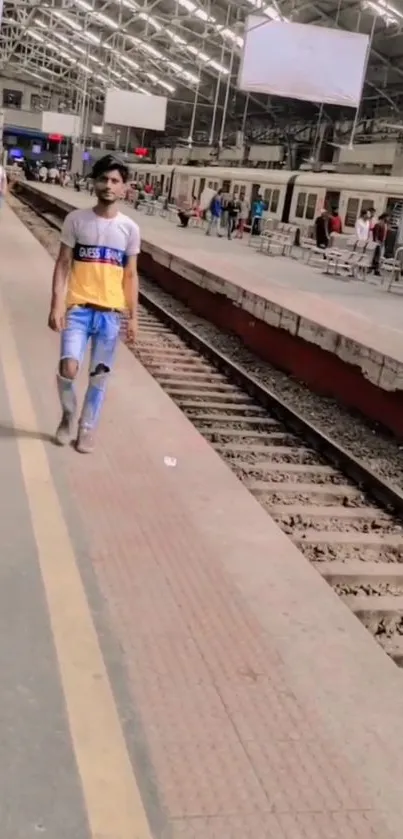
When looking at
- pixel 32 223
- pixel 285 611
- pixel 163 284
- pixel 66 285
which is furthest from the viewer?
pixel 32 223

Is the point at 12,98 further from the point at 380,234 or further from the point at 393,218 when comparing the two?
the point at 380,234

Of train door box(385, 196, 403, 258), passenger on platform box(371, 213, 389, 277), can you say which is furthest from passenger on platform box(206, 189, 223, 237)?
passenger on platform box(371, 213, 389, 277)

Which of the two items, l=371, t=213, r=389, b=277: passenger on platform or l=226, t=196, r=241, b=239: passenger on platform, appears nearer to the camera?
l=371, t=213, r=389, b=277: passenger on platform

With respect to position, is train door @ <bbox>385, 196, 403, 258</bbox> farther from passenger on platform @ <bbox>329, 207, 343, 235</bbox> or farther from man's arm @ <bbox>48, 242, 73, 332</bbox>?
man's arm @ <bbox>48, 242, 73, 332</bbox>

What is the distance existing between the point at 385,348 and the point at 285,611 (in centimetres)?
606

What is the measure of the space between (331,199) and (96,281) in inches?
807

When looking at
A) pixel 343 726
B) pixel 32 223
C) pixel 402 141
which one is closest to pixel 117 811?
pixel 343 726

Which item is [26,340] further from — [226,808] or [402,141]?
[402,141]

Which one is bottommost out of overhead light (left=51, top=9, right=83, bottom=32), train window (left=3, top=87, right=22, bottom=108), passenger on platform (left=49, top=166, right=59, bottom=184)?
passenger on platform (left=49, top=166, right=59, bottom=184)

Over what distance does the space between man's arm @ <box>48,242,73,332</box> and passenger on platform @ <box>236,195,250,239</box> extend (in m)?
24.1

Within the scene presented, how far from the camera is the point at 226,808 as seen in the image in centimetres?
230

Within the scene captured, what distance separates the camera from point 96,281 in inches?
180

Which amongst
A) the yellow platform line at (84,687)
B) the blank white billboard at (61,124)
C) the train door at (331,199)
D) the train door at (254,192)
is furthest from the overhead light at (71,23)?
the yellow platform line at (84,687)

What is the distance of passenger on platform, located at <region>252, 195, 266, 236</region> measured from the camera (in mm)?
27453
